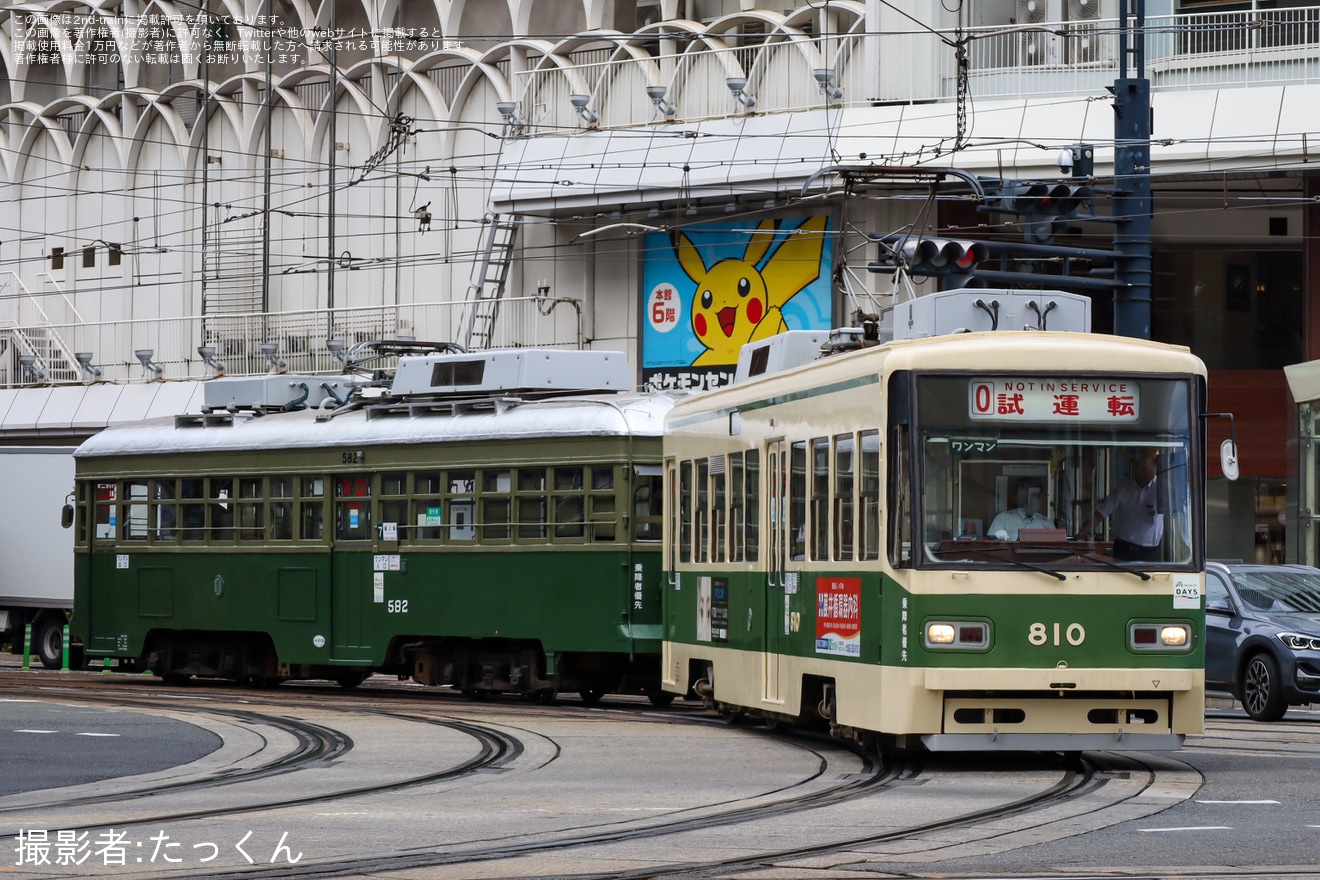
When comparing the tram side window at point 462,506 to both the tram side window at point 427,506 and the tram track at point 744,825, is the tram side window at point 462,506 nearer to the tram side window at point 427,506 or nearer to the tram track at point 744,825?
the tram side window at point 427,506

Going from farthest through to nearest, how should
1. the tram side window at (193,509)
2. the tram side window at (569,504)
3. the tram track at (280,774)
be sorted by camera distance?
the tram side window at (193,509) → the tram side window at (569,504) → the tram track at (280,774)

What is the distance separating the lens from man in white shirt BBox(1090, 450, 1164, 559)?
13.2 meters

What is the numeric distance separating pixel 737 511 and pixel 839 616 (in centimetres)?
234

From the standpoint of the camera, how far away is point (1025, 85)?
2958cm

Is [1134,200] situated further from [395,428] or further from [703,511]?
[395,428]

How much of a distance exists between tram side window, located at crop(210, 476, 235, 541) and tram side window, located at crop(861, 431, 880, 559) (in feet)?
36.0

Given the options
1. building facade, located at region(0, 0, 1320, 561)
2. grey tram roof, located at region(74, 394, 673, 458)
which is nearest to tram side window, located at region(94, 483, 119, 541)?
grey tram roof, located at region(74, 394, 673, 458)

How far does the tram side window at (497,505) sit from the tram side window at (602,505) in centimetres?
97

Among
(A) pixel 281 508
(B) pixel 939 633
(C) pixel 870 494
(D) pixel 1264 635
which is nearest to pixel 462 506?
(A) pixel 281 508

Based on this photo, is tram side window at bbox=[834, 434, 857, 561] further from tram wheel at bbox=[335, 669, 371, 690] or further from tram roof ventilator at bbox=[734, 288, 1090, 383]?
tram wheel at bbox=[335, 669, 371, 690]

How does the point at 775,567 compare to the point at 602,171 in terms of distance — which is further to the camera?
the point at 602,171

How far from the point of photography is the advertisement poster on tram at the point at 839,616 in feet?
45.1

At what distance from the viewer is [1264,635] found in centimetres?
1878

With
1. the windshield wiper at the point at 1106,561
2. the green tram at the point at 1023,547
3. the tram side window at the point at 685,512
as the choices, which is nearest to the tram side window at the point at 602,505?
the tram side window at the point at 685,512
